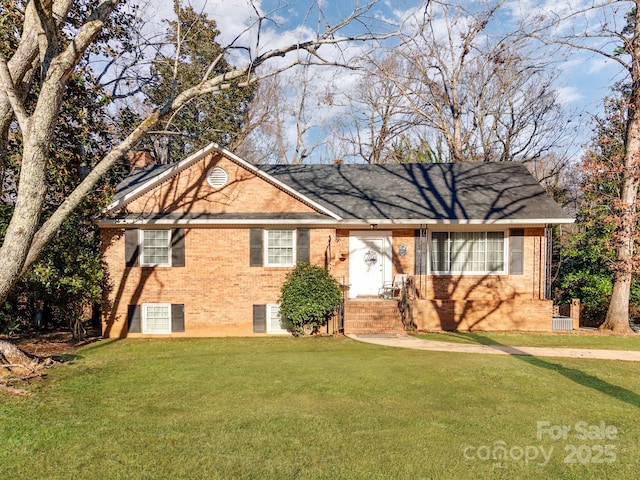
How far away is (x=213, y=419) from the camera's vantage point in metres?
5.68

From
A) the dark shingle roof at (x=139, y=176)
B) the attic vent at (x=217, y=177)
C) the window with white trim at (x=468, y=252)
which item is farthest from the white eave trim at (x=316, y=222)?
the dark shingle roof at (x=139, y=176)

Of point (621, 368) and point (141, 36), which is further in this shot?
point (141, 36)

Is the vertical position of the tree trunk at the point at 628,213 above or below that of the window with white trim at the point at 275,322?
above

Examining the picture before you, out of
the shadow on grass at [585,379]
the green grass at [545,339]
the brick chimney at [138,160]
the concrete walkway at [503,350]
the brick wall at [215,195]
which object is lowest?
the green grass at [545,339]

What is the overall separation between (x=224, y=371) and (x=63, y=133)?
9.53 metres

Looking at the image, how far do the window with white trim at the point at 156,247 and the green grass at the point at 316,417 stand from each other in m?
4.14

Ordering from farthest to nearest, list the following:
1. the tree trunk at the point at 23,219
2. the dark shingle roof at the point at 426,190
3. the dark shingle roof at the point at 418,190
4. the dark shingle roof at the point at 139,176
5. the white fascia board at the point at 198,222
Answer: the dark shingle roof at the point at 139,176, the dark shingle roof at the point at 426,190, the dark shingle roof at the point at 418,190, the white fascia board at the point at 198,222, the tree trunk at the point at 23,219

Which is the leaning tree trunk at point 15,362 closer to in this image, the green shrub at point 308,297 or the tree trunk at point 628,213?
the green shrub at point 308,297

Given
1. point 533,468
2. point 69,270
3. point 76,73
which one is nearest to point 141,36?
point 76,73

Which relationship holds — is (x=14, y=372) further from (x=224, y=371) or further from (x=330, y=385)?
(x=330, y=385)

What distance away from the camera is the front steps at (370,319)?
1251 cm

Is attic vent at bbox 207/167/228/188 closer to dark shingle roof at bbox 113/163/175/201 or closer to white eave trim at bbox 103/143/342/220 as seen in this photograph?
white eave trim at bbox 103/143/342/220

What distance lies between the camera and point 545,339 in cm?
1205

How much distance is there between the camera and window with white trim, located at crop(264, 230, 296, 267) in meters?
13.2
